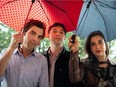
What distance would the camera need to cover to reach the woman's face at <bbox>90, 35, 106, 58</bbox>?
274 centimetres

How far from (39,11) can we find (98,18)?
774 mm

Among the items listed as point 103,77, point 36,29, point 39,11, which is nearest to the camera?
point 36,29

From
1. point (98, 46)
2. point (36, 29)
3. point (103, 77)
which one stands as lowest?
point (103, 77)

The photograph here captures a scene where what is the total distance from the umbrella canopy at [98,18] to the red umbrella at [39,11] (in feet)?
0.34

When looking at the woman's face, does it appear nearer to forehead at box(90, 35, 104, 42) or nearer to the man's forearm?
forehead at box(90, 35, 104, 42)

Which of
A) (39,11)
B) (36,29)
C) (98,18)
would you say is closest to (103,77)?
(98,18)

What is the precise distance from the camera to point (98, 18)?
3012 millimetres

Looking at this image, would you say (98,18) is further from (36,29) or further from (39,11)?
(36,29)

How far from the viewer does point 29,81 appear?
2.43 meters

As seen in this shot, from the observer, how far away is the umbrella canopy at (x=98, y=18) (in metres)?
2.81

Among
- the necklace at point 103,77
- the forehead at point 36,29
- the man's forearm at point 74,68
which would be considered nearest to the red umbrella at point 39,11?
the forehead at point 36,29

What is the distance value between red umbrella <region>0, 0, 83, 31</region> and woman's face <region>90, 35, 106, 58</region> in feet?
1.12

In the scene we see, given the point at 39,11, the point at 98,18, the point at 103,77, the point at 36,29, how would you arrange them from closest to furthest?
the point at 36,29 < the point at 103,77 < the point at 39,11 < the point at 98,18

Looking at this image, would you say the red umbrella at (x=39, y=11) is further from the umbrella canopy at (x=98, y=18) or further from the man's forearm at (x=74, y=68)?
the man's forearm at (x=74, y=68)
